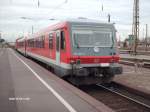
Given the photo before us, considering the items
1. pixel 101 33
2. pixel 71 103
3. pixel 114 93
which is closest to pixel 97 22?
pixel 101 33

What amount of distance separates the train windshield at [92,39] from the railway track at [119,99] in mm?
2007

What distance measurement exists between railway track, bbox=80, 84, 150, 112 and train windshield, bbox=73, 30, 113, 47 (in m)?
2.01

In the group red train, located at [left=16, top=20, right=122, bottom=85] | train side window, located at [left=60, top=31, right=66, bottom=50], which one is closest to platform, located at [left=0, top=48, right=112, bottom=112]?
red train, located at [left=16, top=20, right=122, bottom=85]

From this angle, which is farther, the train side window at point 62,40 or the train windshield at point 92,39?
the train side window at point 62,40

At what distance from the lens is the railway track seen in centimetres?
1180

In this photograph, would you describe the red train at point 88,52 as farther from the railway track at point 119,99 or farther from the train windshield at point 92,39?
the railway track at point 119,99

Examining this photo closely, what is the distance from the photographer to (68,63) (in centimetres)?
1501

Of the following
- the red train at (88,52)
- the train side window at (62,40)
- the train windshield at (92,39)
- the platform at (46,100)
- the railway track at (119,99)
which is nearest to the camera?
the platform at (46,100)

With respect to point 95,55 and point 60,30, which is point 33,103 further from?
point 60,30

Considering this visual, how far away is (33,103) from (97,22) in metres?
7.05

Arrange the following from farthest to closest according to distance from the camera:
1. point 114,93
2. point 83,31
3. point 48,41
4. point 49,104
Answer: point 48,41 < point 83,31 < point 114,93 < point 49,104

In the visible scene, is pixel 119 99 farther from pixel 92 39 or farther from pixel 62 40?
pixel 62 40

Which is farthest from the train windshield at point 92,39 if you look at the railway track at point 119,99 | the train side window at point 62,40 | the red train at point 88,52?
the railway track at point 119,99

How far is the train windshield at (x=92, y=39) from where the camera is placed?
15.6 meters
